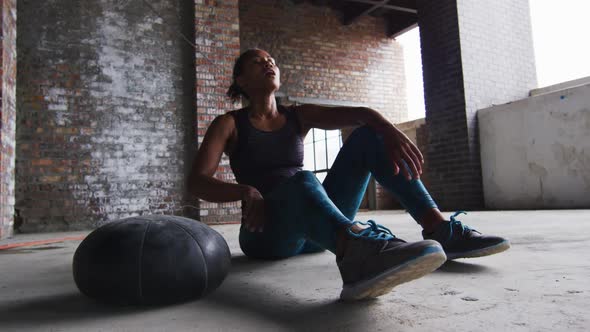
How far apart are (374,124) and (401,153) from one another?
7.0 inches

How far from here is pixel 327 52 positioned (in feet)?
28.0

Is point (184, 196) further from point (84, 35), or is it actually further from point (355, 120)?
point (355, 120)

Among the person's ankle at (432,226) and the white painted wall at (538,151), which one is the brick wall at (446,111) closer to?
the white painted wall at (538,151)

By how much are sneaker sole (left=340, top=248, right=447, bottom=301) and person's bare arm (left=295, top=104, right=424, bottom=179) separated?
520mm

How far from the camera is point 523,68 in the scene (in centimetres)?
680

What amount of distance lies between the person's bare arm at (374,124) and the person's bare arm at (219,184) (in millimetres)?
383

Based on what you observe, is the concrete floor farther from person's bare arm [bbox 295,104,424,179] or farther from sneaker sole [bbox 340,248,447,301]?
person's bare arm [bbox 295,104,424,179]

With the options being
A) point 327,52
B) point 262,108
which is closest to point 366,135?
point 262,108

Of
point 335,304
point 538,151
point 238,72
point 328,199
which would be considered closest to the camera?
point 335,304

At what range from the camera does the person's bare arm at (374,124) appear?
1543 mm

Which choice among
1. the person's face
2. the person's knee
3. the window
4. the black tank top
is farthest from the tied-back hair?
the window

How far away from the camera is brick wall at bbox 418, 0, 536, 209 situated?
625 centimetres

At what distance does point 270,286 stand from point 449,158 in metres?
5.65

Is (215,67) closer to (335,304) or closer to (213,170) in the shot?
(213,170)
